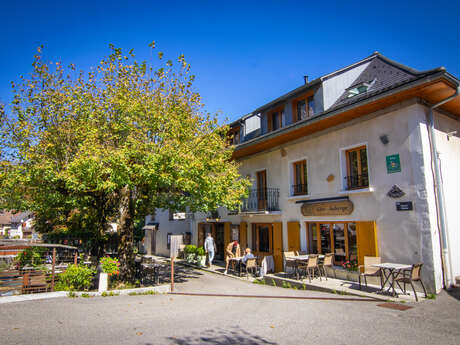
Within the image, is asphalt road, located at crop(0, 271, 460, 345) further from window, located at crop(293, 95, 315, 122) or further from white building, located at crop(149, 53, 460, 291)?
window, located at crop(293, 95, 315, 122)

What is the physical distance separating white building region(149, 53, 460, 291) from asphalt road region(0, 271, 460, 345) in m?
2.08

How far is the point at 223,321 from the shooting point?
6215 millimetres

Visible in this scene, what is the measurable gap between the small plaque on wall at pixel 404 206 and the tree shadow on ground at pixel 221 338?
6428 millimetres

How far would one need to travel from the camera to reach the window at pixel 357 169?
10.7 metres

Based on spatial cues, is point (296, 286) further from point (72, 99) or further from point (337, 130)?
point (72, 99)

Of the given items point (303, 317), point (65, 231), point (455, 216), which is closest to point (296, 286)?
point (303, 317)

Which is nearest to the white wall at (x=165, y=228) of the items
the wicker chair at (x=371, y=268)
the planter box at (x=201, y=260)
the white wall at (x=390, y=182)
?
the planter box at (x=201, y=260)

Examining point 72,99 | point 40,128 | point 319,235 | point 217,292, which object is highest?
point 72,99

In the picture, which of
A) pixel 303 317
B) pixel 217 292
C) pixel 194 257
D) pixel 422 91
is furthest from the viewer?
pixel 194 257

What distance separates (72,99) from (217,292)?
313 inches

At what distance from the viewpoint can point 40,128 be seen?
10156mm

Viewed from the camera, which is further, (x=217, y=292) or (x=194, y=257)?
(x=194, y=257)

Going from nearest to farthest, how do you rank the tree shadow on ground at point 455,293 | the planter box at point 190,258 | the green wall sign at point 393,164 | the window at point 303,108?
the tree shadow on ground at point 455,293
the green wall sign at point 393,164
the window at point 303,108
the planter box at point 190,258

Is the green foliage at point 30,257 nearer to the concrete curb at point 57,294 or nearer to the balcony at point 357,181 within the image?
the concrete curb at point 57,294
